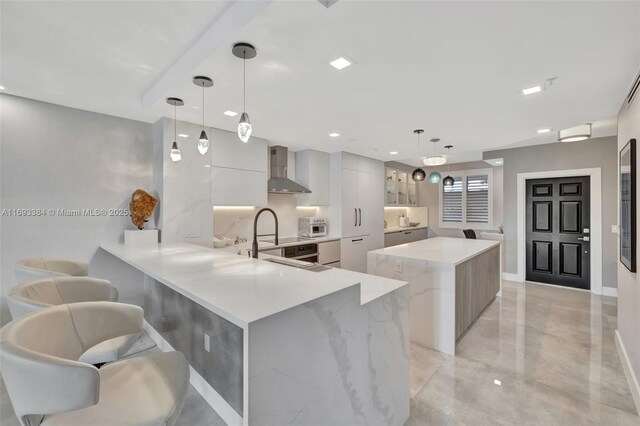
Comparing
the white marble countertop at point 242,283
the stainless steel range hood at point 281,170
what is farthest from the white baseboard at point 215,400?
the stainless steel range hood at point 281,170

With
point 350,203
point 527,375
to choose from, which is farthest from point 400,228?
point 527,375

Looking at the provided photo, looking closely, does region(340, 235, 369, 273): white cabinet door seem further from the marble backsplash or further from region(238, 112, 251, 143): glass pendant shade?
region(238, 112, 251, 143): glass pendant shade

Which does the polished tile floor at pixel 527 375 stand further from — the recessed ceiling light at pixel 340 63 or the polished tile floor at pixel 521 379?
the recessed ceiling light at pixel 340 63

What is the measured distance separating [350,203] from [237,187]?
87.4 inches

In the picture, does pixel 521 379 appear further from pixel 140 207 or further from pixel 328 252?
pixel 140 207

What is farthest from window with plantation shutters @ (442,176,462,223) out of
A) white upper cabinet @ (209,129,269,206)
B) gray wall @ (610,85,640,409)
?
white upper cabinet @ (209,129,269,206)

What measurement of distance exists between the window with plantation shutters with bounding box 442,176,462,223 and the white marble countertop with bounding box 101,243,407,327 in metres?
6.06

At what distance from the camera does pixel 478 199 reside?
7012 mm

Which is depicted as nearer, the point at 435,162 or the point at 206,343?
the point at 206,343

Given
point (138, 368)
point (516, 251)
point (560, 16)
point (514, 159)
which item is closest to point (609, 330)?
point (516, 251)

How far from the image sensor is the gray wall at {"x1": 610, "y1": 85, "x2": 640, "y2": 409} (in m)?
2.24

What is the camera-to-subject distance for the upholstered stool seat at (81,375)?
2.96 ft

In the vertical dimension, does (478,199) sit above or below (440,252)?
above

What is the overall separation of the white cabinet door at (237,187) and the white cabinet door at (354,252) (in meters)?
1.78
